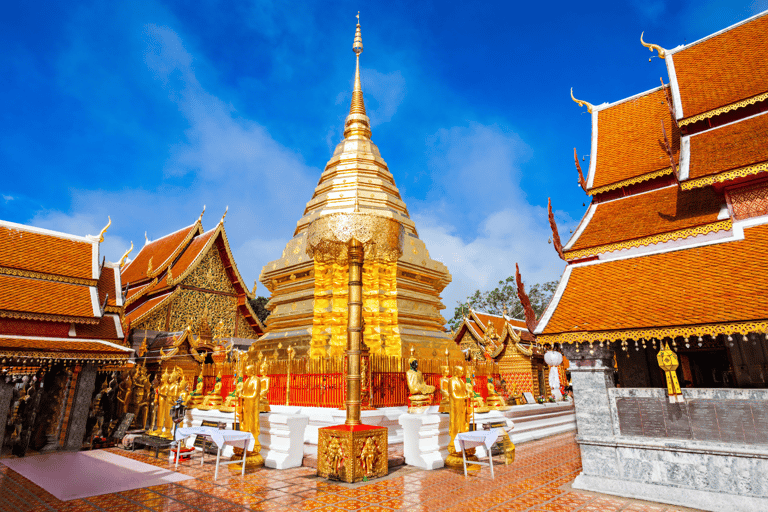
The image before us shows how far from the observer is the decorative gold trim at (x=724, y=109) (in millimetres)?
6361

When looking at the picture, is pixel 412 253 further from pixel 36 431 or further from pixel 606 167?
pixel 36 431

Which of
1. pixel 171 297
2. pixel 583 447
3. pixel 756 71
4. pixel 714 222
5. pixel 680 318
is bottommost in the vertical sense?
pixel 583 447

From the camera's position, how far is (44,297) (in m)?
9.20

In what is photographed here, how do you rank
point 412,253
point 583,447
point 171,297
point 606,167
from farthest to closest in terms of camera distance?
point 171,297 → point 412,253 → point 606,167 → point 583,447

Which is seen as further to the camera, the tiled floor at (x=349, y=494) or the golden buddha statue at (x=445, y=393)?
the golden buddha statue at (x=445, y=393)

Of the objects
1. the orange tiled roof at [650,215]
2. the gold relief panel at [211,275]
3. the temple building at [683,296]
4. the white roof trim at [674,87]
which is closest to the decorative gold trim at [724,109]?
the temple building at [683,296]

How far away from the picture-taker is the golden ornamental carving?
6.30m

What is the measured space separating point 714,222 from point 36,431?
12.3 m

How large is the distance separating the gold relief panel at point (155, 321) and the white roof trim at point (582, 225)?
1456 cm

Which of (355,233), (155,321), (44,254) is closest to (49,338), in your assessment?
(44,254)

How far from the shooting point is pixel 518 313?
34.5 metres

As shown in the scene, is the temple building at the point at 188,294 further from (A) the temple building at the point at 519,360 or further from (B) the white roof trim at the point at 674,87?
(B) the white roof trim at the point at 674,87

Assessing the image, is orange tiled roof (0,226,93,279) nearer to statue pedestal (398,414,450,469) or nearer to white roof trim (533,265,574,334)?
statue pedestal (398,414,450,469)

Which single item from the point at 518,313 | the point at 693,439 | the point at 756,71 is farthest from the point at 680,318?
the point at 518,313
